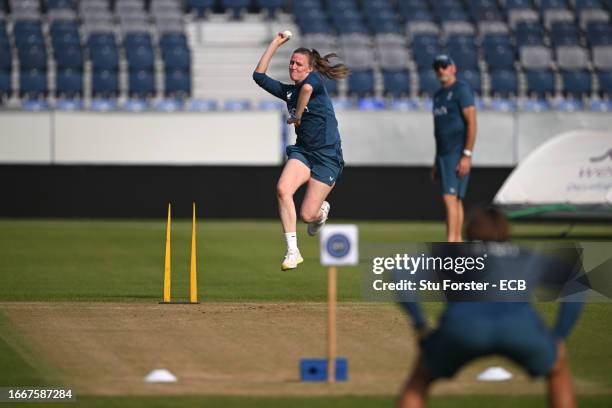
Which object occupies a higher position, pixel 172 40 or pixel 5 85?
pixel 172 40

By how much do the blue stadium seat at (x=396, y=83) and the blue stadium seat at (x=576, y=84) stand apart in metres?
3.91

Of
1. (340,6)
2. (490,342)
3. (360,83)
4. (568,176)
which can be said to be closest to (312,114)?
(490,342)

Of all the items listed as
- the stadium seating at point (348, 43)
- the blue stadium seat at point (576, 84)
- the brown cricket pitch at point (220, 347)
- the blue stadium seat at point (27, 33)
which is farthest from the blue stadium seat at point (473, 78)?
the brown cricket pitch at point (220, 347)

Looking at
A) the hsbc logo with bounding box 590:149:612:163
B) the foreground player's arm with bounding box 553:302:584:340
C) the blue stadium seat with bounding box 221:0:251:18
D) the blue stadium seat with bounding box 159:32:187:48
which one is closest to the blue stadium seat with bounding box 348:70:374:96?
the blue stadium seat with bounding box 159:32:187:48

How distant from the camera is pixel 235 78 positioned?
3288 centimetres

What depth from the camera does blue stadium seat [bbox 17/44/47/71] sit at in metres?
30.6

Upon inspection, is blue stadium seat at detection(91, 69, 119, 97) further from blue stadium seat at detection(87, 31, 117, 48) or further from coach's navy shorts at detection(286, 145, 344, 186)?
coach's navy shorts at detection(286, 145, 344, 186)

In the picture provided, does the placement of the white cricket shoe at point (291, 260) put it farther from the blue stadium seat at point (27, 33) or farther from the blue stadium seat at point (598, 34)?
the blue stadium seat at point (598, 34)

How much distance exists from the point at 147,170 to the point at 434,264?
15.8m

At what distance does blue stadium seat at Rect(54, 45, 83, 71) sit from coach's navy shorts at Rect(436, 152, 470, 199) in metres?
17.2

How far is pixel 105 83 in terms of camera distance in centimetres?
3053

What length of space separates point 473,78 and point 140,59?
25.4ft

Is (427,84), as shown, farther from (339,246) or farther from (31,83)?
(339,246)

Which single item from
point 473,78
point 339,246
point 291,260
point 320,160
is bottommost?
point 339,246
